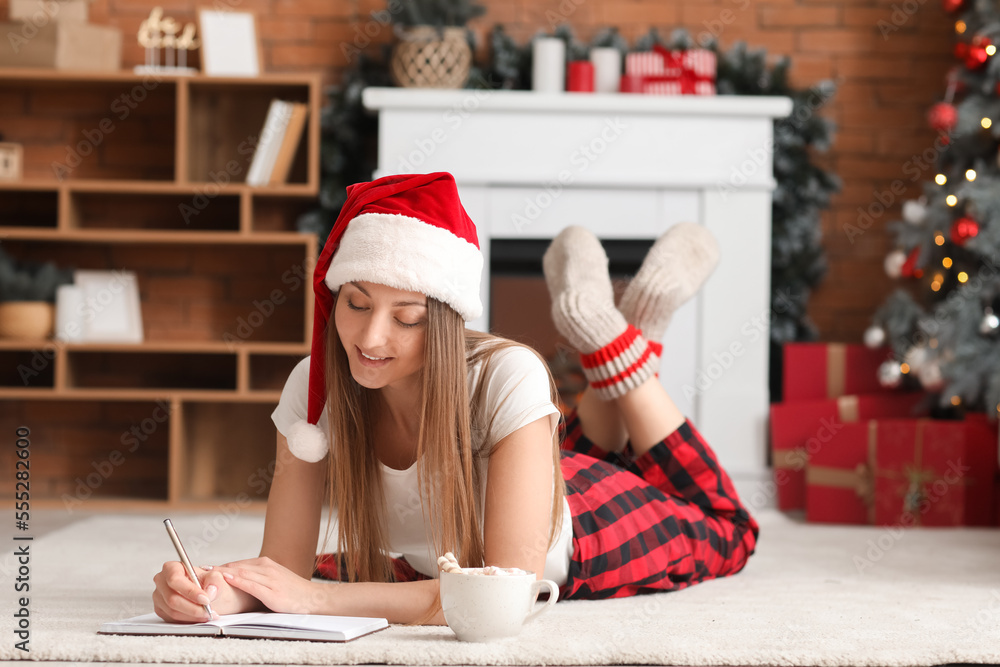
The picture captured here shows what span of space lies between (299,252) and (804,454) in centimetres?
175

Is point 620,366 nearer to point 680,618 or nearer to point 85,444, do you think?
point 680,618

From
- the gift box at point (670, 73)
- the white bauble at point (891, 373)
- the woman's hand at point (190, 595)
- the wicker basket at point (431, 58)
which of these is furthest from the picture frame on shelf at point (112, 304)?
the white bauble at point (891, 373)

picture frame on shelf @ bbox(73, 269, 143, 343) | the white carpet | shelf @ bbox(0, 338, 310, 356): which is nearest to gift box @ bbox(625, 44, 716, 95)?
shelf @ bbox(0, 338, 310, 356)

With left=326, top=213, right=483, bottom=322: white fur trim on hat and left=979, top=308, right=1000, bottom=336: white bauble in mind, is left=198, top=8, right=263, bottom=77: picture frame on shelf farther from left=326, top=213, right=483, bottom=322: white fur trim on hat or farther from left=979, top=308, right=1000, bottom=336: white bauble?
left=979, top=308, right=1000, bottom=336: white bauble

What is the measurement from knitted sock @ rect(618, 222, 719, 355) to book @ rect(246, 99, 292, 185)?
148 cm

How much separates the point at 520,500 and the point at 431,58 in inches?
82.9

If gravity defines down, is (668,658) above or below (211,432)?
above

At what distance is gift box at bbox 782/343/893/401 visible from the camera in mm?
3031

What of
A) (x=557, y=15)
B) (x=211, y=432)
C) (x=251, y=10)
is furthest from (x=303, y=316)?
(x=557, y=15)

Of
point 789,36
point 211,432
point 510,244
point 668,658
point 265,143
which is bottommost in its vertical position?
point 211,432

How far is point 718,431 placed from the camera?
3008 millimetres

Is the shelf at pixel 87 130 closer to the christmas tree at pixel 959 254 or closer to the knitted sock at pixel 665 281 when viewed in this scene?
the knitted sock at pixel 665 281

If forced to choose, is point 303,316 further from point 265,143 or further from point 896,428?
point 896,428

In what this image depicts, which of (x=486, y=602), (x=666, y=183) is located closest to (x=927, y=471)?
(x=666, y=183)
